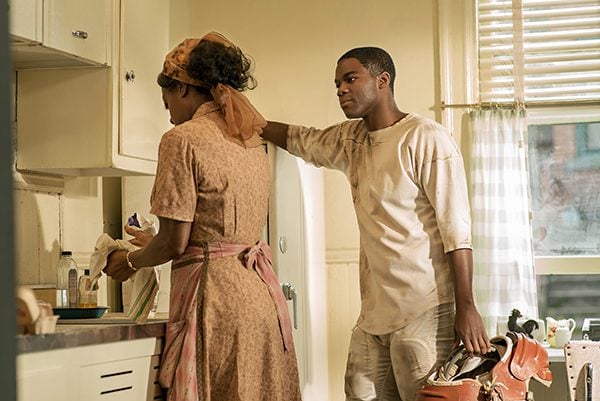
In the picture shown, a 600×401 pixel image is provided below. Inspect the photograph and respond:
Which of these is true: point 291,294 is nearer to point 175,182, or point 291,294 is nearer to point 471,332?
point 471,332

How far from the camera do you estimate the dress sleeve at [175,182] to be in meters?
2.37

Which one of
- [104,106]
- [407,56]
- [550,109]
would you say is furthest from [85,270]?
[550,109]

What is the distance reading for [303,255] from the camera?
4.05 metres

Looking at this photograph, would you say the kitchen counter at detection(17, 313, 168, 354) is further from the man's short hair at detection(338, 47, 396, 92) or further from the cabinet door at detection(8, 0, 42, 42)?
the man's short hair at detection(338, 47, 396, 92)

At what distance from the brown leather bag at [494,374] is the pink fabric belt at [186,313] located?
1.96 feet

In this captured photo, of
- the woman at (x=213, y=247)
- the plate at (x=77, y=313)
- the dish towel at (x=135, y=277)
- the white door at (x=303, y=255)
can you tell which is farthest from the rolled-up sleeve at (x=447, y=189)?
the plate at (x=77, y=313)

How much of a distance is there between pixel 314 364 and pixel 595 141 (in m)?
1.87

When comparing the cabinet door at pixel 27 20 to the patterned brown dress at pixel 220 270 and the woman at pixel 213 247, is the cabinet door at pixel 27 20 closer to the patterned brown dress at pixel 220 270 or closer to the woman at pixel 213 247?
the woman at pixel 213 247

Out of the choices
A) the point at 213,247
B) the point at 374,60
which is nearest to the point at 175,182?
the point at 213,247

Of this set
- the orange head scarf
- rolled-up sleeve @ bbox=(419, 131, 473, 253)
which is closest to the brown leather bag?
rolled-up sleeve @ bbox=(419, 131, 473, 253)

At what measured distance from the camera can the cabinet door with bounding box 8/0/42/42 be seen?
108 inches

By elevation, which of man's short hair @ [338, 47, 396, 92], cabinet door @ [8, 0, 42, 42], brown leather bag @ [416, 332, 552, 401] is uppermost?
cabinet door @ [8, 0, 42, 42]

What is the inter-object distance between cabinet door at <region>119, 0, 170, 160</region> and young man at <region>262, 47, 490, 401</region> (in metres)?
0.89

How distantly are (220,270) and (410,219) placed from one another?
639 mm
